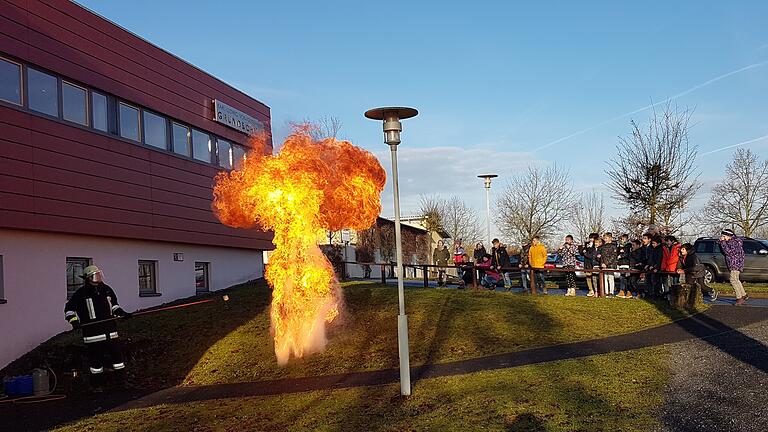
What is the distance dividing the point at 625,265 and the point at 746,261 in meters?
6.76

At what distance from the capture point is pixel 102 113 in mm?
17375

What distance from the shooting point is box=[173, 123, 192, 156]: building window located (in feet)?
68.2

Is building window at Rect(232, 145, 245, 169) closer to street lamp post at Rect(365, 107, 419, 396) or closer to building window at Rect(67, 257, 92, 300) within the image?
building window at Rect(67, 257, 92, 300)

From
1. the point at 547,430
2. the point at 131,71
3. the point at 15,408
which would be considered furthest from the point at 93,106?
the point at 547,430

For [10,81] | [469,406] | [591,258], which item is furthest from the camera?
[591,258]

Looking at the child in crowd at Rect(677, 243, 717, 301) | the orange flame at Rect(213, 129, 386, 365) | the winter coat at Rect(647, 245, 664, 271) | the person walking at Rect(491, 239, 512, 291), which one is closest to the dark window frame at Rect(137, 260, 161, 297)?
the orange flame at Rect(213, 129, 386, 365)

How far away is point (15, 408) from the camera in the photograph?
425 inches

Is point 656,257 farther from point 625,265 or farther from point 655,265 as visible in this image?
point 625,265

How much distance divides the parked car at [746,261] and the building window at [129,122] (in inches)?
741

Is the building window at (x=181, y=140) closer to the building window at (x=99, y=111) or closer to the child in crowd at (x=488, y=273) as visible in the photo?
the building window at (x=99, y=111)

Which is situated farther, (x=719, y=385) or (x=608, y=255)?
(x=608, y=255)

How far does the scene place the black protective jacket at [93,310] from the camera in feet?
38.2

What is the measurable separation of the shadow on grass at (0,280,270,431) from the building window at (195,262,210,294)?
3.78 m

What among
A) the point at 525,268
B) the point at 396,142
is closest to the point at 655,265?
the point at 525,268
